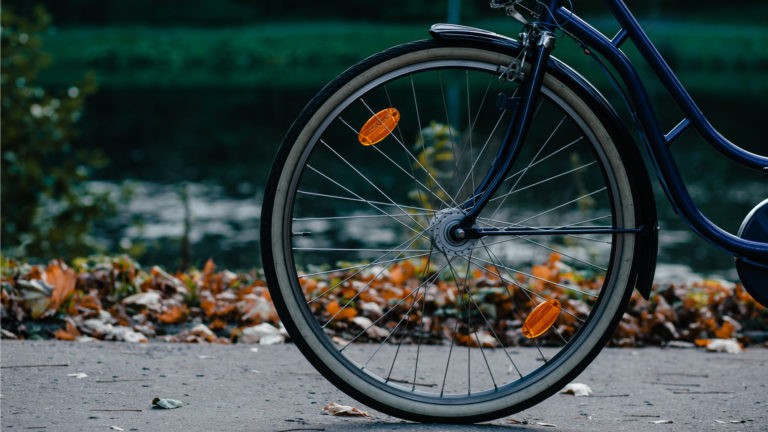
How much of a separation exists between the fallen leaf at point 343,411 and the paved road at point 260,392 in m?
0.04

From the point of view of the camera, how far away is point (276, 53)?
36.0 meters

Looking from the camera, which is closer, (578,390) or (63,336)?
(578,390)

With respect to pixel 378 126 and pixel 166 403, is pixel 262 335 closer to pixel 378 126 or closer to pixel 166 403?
pixel 166 403

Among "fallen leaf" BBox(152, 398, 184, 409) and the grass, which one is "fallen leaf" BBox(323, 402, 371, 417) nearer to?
"fallen leaf" BBox(152, 398, 184, 409)

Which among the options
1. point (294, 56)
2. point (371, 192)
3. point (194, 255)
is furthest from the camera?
point (294, 56)

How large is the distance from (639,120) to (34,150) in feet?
16.7

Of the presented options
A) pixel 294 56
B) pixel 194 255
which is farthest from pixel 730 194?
pixel 294 56

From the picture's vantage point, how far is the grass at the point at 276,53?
1151 inches

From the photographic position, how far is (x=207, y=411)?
8.96 feet

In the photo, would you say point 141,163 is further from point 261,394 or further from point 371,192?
point 261,394

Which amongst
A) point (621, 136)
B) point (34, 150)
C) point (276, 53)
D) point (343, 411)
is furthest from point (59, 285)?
point (276, 53)

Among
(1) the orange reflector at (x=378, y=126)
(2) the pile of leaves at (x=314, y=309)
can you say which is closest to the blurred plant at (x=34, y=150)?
(2) the pile of leaves at (x=314, y=309)

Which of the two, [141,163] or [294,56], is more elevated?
[294,56]

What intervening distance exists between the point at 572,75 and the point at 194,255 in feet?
21.5
